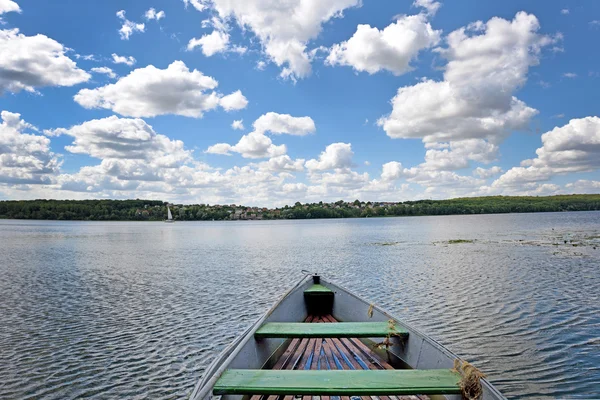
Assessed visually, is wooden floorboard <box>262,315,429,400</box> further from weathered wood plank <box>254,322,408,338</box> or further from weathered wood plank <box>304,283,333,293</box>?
weathered wood plank <box>304,283,333,293</box>

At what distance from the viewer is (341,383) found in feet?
16.1

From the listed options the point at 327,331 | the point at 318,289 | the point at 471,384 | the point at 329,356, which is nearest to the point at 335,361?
the point at 329,356

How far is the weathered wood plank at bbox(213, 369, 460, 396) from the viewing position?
4.81m

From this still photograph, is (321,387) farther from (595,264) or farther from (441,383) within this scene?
(595,264)

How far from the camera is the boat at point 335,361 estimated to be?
4.84 meters

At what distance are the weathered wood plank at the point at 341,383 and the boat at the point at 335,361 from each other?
0.5 inches

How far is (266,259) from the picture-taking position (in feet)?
126

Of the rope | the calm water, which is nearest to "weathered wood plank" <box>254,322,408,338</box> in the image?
the rope

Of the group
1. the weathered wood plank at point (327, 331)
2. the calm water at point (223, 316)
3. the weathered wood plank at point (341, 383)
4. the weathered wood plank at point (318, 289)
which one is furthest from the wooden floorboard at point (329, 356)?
the weathered wood plank at point (318, 289)

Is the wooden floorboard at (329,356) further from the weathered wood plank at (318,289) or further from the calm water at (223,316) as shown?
the weathered wood plank at (318,289)

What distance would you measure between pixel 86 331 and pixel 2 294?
1040cm

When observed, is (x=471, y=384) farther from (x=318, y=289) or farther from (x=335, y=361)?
(x=318, y=289)

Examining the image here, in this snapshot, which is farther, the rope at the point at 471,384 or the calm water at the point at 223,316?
the calm water at the point at 223,316

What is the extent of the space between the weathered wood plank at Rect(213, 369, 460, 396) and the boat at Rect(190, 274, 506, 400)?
12mm
